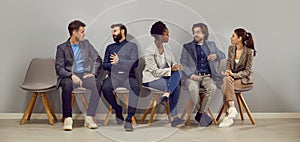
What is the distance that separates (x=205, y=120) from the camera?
479cm

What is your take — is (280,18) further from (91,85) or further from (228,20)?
(91,85)

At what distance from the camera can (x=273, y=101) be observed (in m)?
5.32

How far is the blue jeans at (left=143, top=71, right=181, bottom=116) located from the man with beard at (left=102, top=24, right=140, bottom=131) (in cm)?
20

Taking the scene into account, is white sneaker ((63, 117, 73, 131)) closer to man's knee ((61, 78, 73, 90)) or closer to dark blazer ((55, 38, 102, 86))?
man's knee ((61, 78, 73, 90))

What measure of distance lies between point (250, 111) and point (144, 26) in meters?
1.53

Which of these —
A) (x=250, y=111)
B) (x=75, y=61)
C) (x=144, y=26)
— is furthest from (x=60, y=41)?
(x=250, y=111)

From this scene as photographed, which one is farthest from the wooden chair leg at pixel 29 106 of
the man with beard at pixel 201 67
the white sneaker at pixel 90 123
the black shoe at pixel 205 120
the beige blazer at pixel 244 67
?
the beige blazer at pixel 244 67

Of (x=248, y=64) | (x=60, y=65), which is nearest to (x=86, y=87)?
(x=60, y=65)

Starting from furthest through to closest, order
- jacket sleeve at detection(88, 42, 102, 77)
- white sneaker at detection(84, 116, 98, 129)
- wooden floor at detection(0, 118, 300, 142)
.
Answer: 1. jacket sleeve at detection(88, 42, 102, 77)
2. white sneaker at detection(84, 116, 98, 129)
3. wooden floor at detection(0, 118, 300, 142)

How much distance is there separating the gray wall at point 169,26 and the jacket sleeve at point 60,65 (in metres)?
0.44

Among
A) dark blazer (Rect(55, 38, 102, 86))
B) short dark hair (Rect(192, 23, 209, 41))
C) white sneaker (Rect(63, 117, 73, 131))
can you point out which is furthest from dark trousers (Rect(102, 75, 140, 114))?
short dark hair (Rect(192, 23, 209, 41))

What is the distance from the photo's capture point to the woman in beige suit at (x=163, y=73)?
4691mm

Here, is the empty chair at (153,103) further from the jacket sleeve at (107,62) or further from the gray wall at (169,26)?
the gray wall at (169,26)

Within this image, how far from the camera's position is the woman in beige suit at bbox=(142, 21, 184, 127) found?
4.69m
